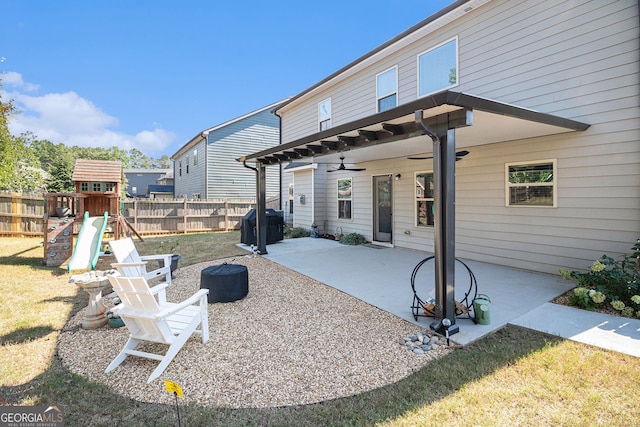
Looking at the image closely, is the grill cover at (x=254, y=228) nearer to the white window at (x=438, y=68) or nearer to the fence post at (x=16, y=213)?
the white window at (x=438, y=68)

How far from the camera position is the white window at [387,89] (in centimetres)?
836

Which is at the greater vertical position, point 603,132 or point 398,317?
point 603,132

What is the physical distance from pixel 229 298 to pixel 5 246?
917cm

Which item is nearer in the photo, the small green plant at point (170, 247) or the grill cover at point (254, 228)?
the small green plant at point (170, 247)

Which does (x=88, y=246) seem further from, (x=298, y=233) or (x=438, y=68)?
(x=438, y=68)

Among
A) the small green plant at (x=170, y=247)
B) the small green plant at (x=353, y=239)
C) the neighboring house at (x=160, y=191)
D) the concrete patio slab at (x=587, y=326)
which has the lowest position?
the concrete patio slab at (x=587, y=326)

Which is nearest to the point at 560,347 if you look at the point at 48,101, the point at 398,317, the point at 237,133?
the point at 398,317

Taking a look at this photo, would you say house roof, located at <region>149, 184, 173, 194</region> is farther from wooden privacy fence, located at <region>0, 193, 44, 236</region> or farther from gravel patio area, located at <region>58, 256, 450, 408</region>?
gravel patio area, located at <region>58, 256, 450, 408</region>

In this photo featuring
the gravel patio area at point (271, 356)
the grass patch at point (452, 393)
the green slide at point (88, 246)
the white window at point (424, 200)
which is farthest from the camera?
the white window at point (424, 200)

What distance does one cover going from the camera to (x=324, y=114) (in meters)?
11.2

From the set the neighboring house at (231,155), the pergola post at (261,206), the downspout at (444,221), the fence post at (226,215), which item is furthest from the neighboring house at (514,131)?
the neighboring house at (231,155)

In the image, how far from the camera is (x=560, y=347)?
3.12 m

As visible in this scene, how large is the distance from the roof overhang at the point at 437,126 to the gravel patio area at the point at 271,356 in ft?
8.20

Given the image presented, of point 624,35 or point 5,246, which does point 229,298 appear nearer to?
point 624,35
